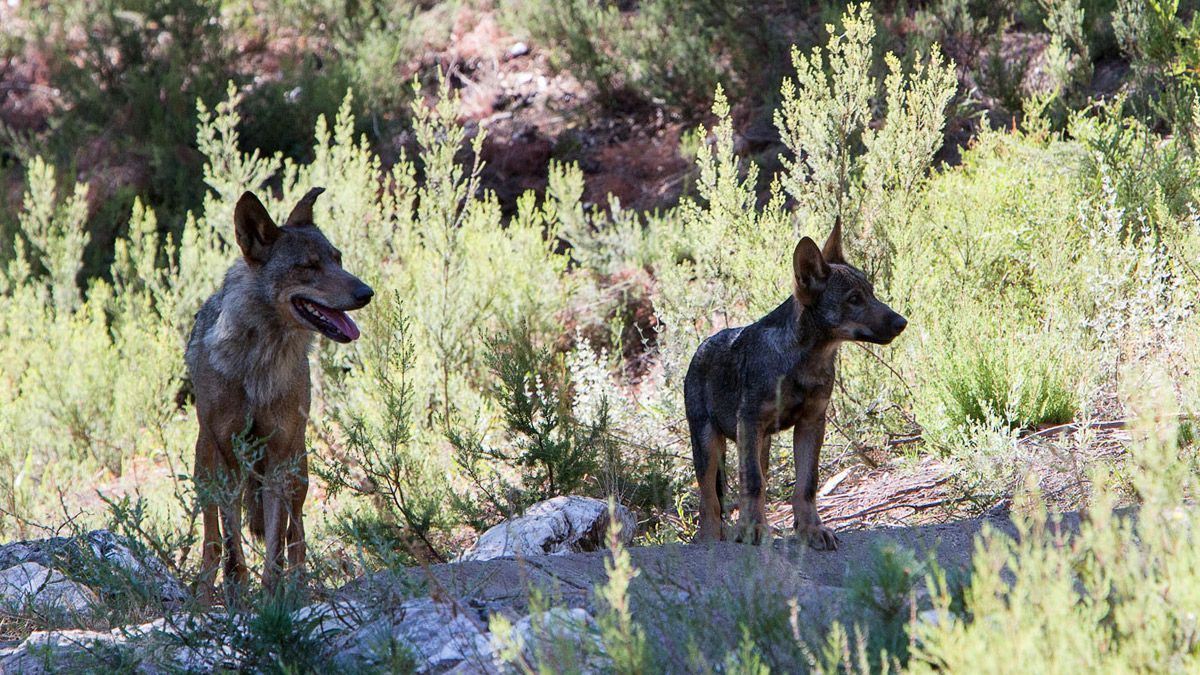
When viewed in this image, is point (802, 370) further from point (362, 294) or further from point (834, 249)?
point (362, 294)

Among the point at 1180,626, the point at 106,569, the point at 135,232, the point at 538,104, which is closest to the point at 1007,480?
the point at 1180,626

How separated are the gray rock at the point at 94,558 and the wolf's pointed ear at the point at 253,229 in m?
1.47

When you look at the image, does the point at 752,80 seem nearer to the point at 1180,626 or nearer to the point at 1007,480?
the point at 1007,480

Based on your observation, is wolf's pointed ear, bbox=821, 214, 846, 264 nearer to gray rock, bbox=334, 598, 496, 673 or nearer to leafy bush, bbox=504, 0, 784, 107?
gray rock, bbox=334, 598, 496, 673

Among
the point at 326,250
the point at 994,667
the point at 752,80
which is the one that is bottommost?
the point at 994,667

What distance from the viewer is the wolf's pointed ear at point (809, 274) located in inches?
211

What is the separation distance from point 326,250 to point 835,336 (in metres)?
2.49

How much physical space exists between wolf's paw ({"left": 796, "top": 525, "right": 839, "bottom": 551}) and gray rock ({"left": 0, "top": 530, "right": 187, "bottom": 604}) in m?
2.57

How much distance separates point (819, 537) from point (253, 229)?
3.03m

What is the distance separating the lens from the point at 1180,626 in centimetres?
306

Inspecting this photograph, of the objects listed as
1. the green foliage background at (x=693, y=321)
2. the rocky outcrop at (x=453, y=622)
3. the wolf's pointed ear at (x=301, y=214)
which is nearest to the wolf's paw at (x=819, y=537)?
the rocky outcrop at (x=453, y=622)

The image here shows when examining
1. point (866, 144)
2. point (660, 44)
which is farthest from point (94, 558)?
point (660, 44)

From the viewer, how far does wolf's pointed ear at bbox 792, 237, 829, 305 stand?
17.6ft

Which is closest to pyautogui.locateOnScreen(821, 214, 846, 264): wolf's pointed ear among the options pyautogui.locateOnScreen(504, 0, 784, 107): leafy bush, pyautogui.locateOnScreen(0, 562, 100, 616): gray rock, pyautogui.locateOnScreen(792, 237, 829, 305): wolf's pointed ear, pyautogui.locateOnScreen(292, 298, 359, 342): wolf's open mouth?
pyautogui.locateOnScreen(792, 237, 829, 305): wolf's pointed ear
